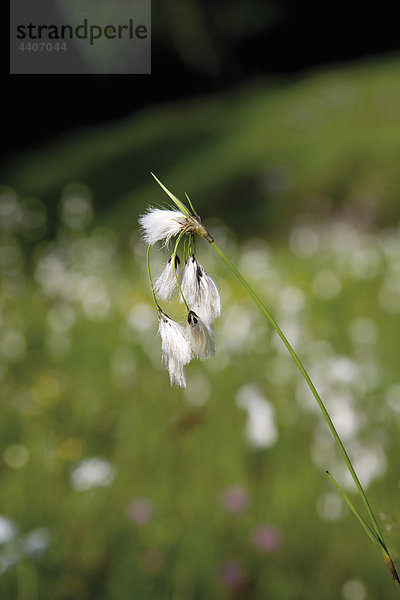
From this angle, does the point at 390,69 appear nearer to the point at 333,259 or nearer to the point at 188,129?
the point at 188,129

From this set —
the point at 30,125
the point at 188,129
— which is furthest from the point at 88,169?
the point at 30,125

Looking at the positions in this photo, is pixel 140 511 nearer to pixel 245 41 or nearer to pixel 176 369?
pixel 176 369

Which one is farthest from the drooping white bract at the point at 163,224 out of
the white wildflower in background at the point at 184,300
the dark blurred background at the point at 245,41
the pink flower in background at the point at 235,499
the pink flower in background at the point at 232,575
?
the dark blurred background at the point at 245,41

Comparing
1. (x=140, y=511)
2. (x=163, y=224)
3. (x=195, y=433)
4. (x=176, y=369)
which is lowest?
(x=140, y=511)

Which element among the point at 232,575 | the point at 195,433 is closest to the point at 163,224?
the point at 232,575

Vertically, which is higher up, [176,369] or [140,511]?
[176,369]

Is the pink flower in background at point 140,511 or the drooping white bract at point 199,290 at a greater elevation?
the drooping white bract at point 199,290

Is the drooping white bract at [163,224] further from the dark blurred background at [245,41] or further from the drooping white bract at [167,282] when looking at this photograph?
the dark blurred background at [245,41]

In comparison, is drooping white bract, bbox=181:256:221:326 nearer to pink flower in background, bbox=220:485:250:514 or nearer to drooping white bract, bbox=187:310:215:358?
drooping white bract, bbox=187:310:215:358
